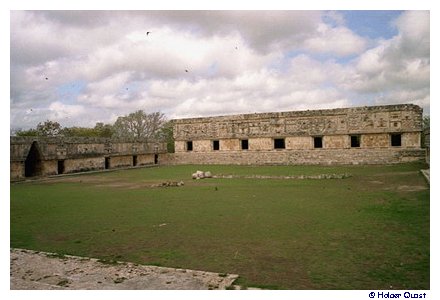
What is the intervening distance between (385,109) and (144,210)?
17.6 m

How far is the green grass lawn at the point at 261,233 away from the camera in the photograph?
155 inches

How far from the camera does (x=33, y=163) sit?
59.1 ft

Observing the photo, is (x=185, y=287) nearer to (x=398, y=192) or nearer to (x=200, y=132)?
(x=398, y=192)

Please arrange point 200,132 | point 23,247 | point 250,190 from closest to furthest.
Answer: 1. point 23,247
2. point 250,190
3. point 200,132

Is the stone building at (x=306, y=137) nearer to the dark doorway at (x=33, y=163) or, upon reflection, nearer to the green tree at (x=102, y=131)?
the dark doorway at (x=33, y=163)

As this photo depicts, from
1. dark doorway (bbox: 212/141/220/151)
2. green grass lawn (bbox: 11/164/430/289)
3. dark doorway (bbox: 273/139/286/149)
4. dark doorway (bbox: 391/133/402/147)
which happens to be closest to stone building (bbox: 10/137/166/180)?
dark doorway (bbox: 212/141/220/151)

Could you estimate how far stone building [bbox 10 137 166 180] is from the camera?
16453mm

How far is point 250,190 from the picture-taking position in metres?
10.5

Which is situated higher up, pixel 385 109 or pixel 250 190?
pixel 385 109

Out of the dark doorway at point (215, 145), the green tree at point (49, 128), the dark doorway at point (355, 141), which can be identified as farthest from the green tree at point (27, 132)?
the dark doorway at point (355, 141)

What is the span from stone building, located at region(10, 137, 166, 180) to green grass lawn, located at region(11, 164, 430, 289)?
25.9ft

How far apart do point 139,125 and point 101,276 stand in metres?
40.7

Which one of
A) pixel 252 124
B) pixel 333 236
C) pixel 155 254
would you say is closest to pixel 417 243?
pixel 333 236

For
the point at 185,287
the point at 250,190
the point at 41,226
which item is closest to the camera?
the point at 185,287
